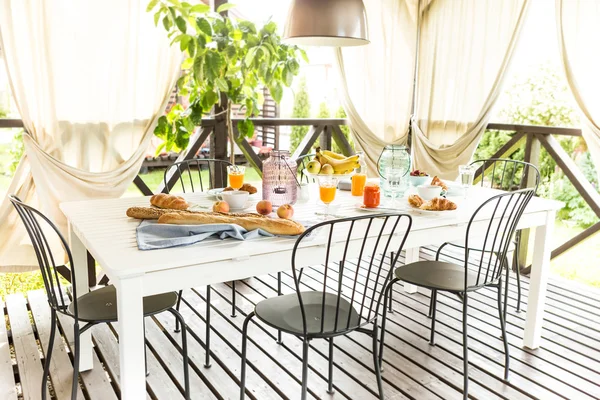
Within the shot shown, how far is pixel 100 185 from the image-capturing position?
3.41 meters

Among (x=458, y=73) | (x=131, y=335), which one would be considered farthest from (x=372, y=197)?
(x=458, y=73)

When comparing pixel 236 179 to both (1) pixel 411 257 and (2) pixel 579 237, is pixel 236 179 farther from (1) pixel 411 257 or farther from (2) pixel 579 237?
(2) pixel 579 237

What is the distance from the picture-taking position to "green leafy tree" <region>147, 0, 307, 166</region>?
323 cm

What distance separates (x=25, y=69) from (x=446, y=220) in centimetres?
256

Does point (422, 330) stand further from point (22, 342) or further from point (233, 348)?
point (22, 342)

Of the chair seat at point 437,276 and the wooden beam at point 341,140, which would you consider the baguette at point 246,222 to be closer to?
the chair seat at point 437,276

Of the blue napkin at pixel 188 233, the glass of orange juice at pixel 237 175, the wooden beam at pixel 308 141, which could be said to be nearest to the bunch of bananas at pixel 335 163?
the glass of orange juice at pixel 237 175

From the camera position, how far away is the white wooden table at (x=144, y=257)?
1622 millimetres

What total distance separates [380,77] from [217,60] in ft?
5.64

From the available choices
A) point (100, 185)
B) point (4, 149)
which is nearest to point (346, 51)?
point (100, 185)

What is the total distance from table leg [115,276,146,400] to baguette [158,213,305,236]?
396mm

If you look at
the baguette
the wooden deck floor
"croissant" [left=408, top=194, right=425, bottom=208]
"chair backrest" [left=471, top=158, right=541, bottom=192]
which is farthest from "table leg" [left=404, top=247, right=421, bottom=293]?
the baguette

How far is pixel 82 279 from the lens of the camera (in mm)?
2400

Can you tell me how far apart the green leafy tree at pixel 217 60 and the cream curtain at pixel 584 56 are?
172 cm
